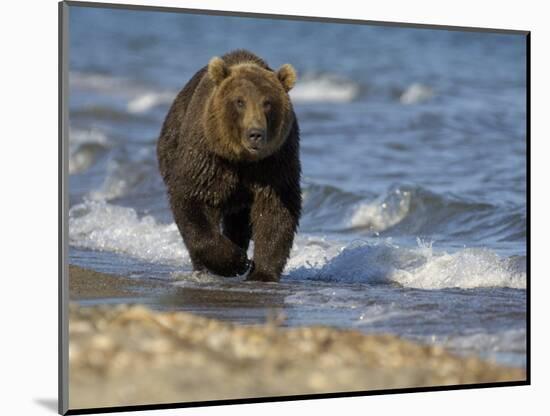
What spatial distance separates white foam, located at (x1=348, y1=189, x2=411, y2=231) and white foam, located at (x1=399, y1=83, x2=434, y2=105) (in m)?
5.00

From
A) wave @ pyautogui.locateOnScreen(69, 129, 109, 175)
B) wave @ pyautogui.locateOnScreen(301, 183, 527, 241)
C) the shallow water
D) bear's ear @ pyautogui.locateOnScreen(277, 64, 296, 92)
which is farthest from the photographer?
wave @ pyautogui.locateOnScreen(69, 129, 109, 175)

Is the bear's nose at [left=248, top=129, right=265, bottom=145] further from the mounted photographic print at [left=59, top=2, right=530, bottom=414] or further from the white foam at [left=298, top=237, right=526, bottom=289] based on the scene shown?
the white foam at [left=298, top=237, right=526, bottom=289]

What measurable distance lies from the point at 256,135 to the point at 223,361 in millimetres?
1658

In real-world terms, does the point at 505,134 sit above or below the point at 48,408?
above

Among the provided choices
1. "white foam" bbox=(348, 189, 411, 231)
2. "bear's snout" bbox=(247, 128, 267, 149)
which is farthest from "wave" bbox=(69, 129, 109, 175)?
"bear's snout" bbox=(247, 128, 267, 149)

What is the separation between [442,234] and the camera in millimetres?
11250

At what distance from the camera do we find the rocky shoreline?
686cm

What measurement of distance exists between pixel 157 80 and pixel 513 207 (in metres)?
7.49

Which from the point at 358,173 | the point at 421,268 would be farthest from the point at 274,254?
the point at 358,173

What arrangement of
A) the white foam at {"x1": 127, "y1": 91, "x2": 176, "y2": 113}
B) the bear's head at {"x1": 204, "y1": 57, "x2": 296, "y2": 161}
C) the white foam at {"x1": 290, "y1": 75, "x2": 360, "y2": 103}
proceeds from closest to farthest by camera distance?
1. the bear's head at {"x1": 204, "y1": 57, "x2": 296, "y2": 161}
2. the white foam at {"x1": 127, "y1": 91, "x2": 176, "y2": 113}
3. the white foam at {"x1": 290, "y1": 75, "x2": 360, "y2": 103}

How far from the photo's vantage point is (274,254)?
28.7ft

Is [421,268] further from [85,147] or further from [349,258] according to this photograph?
[85,147]

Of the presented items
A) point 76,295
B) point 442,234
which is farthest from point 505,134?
point 76,295

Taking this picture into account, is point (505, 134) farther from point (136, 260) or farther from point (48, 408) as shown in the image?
point (48, 408)
